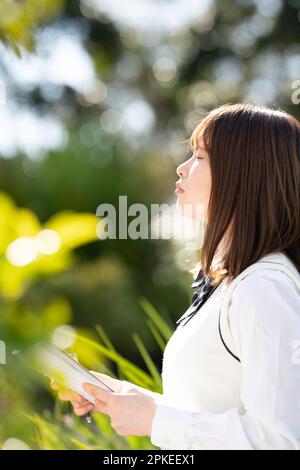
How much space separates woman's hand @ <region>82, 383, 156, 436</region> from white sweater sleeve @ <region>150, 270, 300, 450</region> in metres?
0.06

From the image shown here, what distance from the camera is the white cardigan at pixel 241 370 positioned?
4.36 ft

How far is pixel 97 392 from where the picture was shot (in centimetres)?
148

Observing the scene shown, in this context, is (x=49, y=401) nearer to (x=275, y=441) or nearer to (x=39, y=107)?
(x=39, y=107)

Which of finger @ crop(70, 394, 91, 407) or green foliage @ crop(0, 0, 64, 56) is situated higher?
Answer: green foliage @ crop(0, 0, 64, 56)

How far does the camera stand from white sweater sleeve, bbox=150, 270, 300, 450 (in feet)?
4.35

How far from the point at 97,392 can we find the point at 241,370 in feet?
0.83

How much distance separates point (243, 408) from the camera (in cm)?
145

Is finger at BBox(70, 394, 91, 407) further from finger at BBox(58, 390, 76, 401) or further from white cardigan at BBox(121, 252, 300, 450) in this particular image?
white cardigan at BBox(121, 252, 300, 450)

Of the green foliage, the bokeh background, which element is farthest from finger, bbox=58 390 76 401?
the bokeh background

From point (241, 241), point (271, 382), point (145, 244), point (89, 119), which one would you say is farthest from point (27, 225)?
point (89, 119)

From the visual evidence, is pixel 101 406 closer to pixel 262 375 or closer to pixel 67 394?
pixel 67 394

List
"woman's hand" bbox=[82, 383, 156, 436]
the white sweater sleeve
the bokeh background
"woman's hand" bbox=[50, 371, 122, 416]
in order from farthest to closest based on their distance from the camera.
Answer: the bokeh background, "woman's hand" bbox=[50, 371, 122, 416], "woman's hand" bbox=[82, 383, 156, 436], the white sweater sleeve

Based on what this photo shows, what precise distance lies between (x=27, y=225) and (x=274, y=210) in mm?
775

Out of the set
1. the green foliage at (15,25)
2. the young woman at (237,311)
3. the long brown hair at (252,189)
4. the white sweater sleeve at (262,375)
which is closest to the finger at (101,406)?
the young woman at (237,311)
